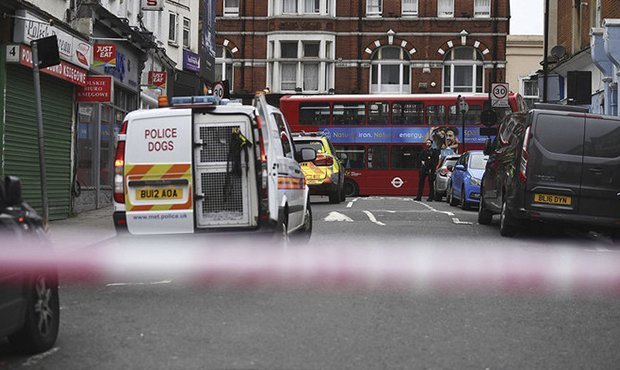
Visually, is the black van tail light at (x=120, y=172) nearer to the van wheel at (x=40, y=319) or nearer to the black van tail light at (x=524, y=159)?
the van wheel at (x=40, y=319)

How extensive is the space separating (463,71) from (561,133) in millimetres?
44637

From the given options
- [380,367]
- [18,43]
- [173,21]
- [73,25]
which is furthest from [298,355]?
[173,21]

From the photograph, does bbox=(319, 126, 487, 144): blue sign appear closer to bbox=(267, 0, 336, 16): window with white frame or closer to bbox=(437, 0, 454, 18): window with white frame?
bbox=(267, 0, 336, 16): window with white frame

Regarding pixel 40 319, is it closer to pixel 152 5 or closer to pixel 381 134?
pixel 152 5

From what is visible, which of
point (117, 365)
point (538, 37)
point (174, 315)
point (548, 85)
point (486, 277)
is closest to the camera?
point (117, 365)

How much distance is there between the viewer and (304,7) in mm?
58438

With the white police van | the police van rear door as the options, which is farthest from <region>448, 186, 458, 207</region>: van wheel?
the police van rear door

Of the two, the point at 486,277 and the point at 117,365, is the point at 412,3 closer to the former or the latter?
the point at 486,277

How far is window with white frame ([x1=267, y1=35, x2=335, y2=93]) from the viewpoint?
57.8 metres

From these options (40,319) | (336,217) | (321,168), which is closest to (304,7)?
(321,168)

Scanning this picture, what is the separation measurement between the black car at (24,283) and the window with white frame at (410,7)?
53.8 meters

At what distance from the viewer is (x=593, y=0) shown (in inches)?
1382

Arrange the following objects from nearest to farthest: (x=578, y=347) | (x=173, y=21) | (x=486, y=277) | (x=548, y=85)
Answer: (x=578, y=347), (x=486, y=277), (x=548, y=85), (x=173, y=21)

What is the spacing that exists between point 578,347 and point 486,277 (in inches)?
139
